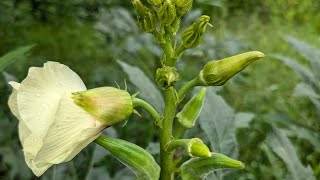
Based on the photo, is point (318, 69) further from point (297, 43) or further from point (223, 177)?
point (223, 177)

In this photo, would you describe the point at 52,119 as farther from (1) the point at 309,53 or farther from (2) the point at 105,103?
(1) the point at 309,53

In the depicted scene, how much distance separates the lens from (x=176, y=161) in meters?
1.81

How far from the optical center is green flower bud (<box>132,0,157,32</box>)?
118 centimetres

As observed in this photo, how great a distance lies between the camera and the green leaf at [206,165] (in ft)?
3.83

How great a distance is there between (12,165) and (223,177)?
0.58 m

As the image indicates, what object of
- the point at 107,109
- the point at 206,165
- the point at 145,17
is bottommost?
the point at 206,165

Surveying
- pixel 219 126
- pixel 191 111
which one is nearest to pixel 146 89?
pixel 219 126

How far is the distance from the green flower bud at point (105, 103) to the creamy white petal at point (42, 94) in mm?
38

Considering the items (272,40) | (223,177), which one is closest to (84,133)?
(223,177)

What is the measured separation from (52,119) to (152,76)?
51.6 inches

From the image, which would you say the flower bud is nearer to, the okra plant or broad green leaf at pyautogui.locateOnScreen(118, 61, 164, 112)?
the okra plant

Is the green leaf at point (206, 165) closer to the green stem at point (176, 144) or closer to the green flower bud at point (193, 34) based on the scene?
the green stem at point (176, 144)

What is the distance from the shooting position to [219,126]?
1628 millimetres

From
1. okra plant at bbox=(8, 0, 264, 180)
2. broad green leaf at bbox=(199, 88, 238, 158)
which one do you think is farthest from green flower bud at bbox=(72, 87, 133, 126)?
broad green leaf at bbox=(199, 88, 238, 158)
